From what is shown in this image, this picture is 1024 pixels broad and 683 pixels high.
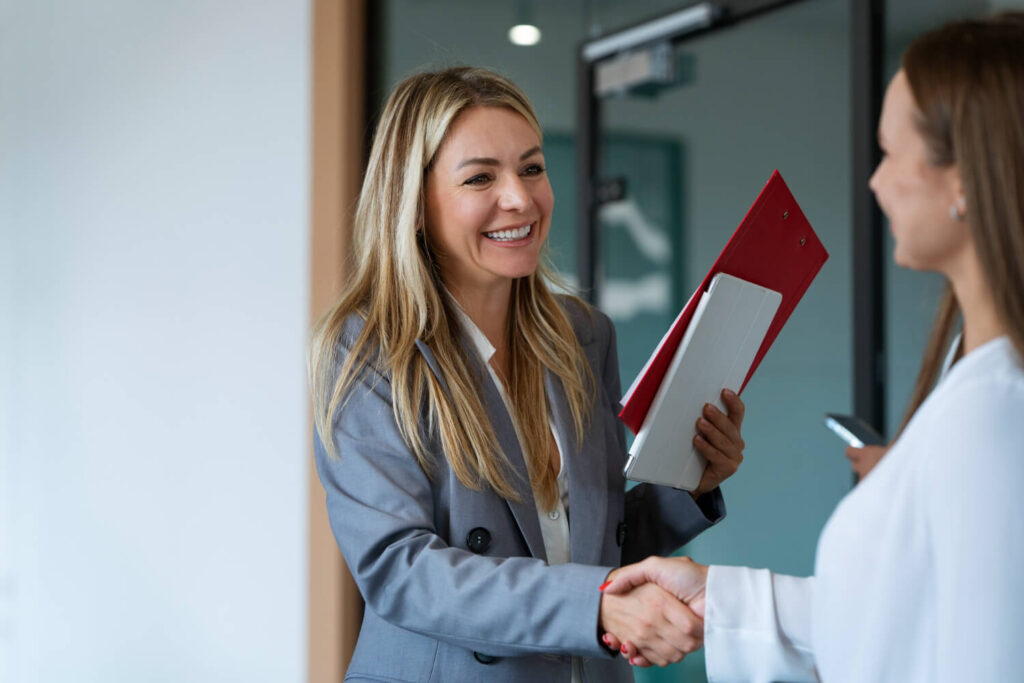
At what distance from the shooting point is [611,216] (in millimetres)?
3408

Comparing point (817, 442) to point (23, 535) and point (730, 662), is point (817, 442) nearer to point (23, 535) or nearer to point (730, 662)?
point (730, 662)

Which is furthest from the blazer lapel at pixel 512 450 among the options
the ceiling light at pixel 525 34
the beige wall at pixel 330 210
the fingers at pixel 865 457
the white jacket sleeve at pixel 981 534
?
the beige wall at pixel 330 210

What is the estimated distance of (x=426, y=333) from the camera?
166cm

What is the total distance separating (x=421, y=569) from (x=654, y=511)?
52 centimetres

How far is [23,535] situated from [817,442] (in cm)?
346

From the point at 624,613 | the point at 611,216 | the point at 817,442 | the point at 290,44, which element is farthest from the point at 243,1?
the point at 624,613

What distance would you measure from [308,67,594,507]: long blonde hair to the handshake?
23 cm

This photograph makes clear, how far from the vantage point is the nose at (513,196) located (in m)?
1.68

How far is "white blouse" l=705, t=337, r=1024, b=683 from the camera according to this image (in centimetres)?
101

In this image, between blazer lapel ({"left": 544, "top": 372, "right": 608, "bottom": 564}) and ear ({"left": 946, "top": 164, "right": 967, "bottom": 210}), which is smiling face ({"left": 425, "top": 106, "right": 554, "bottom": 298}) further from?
ear ({"left": 946, "top": 164, "right": 967, "bottom": 210})

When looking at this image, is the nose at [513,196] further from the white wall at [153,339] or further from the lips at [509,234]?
the white wall at [153,339]

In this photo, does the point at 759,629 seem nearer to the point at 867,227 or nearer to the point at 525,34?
the point at 867,227

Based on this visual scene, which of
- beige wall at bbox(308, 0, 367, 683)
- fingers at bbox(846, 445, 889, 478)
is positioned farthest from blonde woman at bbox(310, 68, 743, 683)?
beige wall at bbox(308, 0, 367, 683)

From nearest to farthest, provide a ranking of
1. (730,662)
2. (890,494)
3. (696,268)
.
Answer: (890,494)
(730,662)
(696,268)
